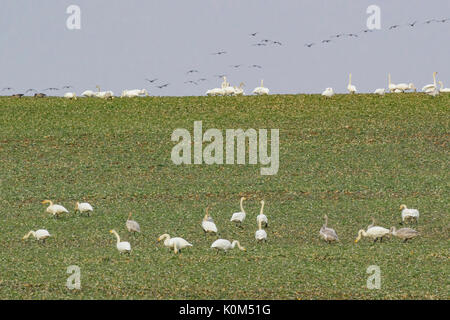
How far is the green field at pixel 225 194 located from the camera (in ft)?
98.8

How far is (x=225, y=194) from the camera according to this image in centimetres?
4666

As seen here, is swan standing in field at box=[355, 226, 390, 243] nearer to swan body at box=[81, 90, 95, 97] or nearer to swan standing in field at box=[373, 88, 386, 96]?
swan standing in field at box=[373, 88, 386, 96]

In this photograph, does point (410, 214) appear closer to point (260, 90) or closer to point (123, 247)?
point (123, 247)

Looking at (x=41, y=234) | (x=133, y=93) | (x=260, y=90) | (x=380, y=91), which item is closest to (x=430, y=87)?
(x=380, y=91)

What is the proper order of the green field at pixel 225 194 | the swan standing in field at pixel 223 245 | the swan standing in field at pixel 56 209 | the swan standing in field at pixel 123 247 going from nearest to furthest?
the green field at pixel 225 194
the swan standing in field at pixel 223 245
the swan standing in field at pixel 123 247
the swan standing in field at pixel 56 209

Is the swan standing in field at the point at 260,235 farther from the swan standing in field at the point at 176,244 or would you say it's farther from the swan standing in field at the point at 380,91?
the swan standing in field at the point at 380,91

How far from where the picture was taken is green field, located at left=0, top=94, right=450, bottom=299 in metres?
30.1

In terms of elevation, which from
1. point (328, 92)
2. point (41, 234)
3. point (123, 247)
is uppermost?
point (328, 92)

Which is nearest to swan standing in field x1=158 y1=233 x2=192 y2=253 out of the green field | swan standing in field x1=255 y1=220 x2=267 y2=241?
the green field

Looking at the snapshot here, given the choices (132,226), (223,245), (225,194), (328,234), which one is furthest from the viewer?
(225,194)

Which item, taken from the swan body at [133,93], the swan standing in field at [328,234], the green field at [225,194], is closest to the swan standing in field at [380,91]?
the green field at [225,194]

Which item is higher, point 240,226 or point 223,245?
point 240,226

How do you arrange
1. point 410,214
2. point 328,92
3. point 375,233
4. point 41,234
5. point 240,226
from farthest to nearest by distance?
1. point 328,92
2. point 240,226
3. point 410,214
4. point 41,234
5. point 375,233
